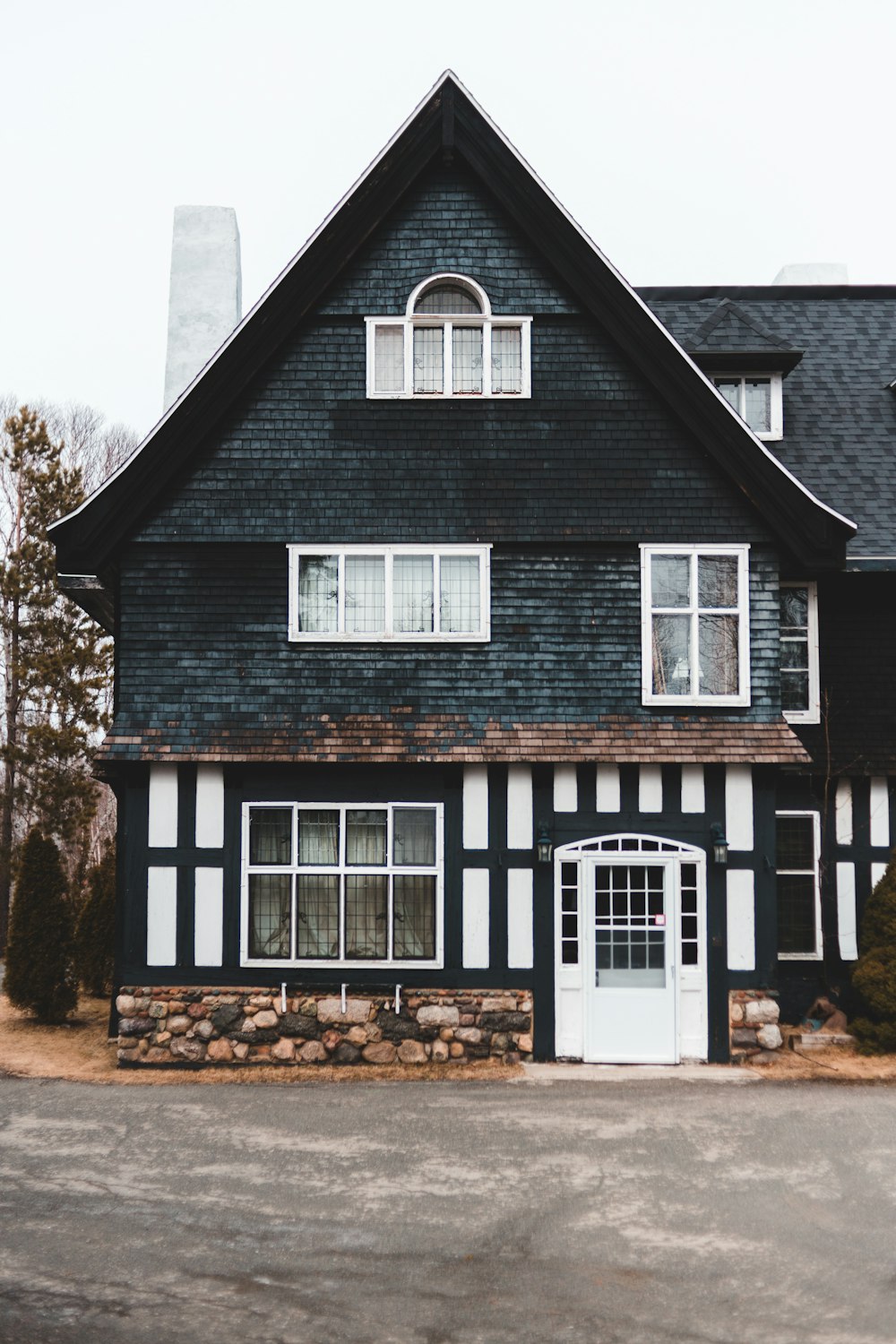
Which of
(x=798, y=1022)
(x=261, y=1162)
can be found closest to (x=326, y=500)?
(x=261, y=1162)

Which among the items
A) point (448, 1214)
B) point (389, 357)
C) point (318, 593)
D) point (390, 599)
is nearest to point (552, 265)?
point (389, 357)

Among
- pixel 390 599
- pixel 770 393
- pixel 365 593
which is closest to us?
pixel 390 599

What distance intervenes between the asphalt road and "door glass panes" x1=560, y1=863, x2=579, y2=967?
1488mm

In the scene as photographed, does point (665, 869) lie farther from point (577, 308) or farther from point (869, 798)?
point (577, 308)

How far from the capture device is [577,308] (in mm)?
A: 13836

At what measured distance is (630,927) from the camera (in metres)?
13.4

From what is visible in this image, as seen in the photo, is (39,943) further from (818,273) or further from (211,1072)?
(818,273)

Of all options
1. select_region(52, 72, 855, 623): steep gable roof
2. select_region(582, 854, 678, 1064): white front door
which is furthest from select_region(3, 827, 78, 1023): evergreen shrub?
select_region(582, 854, 678, 1064): white front door

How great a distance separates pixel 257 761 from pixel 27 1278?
6668mm

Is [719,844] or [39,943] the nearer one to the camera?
[719,844]

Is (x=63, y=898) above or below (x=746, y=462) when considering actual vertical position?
below

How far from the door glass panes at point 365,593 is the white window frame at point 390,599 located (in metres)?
0.06

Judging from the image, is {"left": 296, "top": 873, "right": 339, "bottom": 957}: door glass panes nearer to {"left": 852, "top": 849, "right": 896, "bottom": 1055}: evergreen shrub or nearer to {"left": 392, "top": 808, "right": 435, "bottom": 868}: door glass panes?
{"left": 392, "top": 808, "right": 435, "bottom": 868}: door glass panes

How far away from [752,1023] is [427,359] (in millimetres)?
7900
